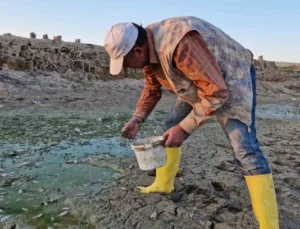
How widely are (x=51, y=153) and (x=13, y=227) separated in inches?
87.5

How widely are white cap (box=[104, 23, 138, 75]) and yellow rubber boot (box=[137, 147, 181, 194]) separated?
4.34ft

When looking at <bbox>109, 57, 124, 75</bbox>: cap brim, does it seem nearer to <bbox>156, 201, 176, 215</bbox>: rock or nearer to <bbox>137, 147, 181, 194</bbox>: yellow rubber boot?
<bbox>137, 147, 181, 194</bbox>: yellow rubber boot

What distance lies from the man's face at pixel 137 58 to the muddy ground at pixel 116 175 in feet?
4.39

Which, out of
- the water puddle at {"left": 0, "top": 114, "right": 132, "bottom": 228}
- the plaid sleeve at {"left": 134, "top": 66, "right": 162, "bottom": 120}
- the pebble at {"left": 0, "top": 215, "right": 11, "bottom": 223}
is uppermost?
the plaid sleeve at {"left": 134, "top": 66, "right": 162, "bottom": 120}

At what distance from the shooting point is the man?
255cm

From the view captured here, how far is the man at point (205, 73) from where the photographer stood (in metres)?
2.55

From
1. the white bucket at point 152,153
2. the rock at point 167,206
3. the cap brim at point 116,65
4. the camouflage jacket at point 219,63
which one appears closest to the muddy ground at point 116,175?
the rock at point 167,206

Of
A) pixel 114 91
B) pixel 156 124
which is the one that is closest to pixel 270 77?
pixel 114 91

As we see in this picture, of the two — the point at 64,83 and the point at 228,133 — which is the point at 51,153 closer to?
the point at 228,133

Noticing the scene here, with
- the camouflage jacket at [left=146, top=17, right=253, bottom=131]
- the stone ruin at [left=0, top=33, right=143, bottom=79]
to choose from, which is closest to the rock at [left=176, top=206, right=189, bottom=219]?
the camouflage jacket at [left=146, top=17, right=253, bottom=131]

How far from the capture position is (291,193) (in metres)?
3.95

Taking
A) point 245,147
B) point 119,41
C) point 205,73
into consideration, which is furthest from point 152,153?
point 119,41

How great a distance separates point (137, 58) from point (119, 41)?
7.7 inches

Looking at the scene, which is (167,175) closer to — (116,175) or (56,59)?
(116,175)
